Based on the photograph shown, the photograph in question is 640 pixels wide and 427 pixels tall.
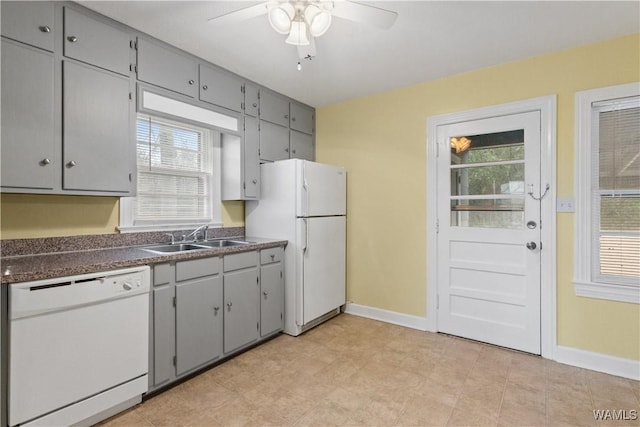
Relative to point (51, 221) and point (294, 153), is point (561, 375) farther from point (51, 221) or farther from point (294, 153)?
point (51, 221)

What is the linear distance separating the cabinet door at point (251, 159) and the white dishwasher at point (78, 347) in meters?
1.44

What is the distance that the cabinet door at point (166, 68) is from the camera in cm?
239

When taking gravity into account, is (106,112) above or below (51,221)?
above

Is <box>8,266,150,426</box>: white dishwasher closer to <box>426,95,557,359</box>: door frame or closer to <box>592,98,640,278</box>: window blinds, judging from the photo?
<box>426,95,557,359</box>: door frame

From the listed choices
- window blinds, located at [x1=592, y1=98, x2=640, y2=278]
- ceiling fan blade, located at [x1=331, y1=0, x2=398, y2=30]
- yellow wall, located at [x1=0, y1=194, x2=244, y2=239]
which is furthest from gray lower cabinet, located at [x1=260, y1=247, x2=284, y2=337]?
window blinds, located at [x1=592, y1=98, x2=640, y2=278]

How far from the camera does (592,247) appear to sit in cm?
252

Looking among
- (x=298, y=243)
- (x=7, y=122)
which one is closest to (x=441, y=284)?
(x=298, y=243)

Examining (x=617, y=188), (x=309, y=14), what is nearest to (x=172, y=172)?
(x=309, y=14)

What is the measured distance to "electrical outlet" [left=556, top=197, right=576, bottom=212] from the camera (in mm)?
2564

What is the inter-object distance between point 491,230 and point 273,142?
92.4 inches

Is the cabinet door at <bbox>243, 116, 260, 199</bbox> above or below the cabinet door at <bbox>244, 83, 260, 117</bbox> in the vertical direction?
below

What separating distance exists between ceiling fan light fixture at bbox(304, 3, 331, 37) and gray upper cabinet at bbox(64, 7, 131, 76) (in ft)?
4.50

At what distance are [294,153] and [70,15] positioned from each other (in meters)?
2.26

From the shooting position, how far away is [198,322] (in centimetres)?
236
